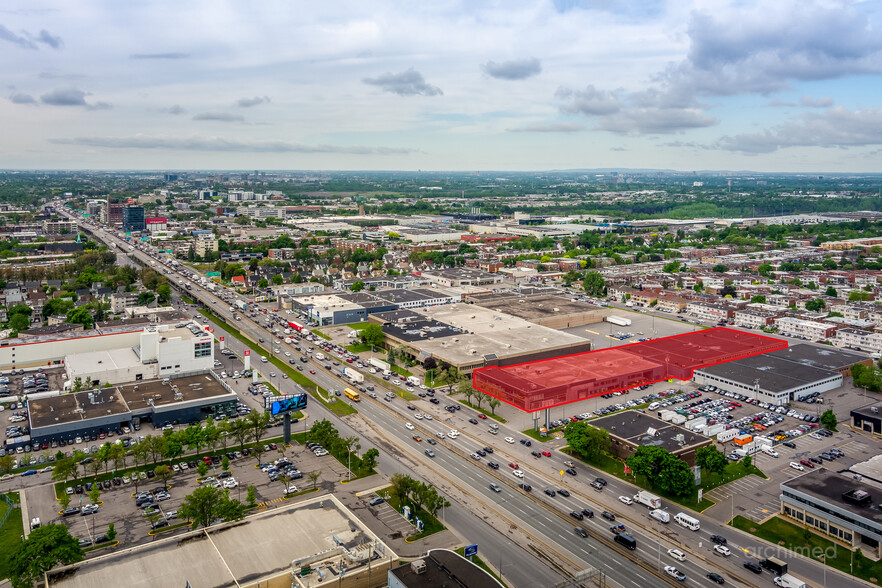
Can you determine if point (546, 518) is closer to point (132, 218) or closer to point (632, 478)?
point (632, 478)

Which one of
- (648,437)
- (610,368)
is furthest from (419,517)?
(610,368)

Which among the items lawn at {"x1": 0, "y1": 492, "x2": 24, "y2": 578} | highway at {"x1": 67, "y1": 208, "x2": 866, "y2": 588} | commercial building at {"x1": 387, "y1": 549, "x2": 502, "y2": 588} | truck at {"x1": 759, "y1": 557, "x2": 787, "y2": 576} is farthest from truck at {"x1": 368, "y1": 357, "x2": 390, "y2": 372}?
truck at {"x1": 759, "y1": 557, "x2": 787, "y2": 576}

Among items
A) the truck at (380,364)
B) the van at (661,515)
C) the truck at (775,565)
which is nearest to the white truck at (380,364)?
the truck at (380,364)

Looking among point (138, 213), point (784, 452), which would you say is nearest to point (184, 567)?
point (784, 452)

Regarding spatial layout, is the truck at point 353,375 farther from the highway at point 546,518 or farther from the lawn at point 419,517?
the lawn at point 419,517

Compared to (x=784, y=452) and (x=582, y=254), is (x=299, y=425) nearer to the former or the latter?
(x=784, y=452)

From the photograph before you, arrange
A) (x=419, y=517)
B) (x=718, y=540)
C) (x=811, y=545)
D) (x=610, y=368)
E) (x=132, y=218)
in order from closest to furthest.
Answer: (x=811, y=545)
(x=718, y=540)
(x=419, y=517)
(x=610, y=368)
(x=132, y=218)
